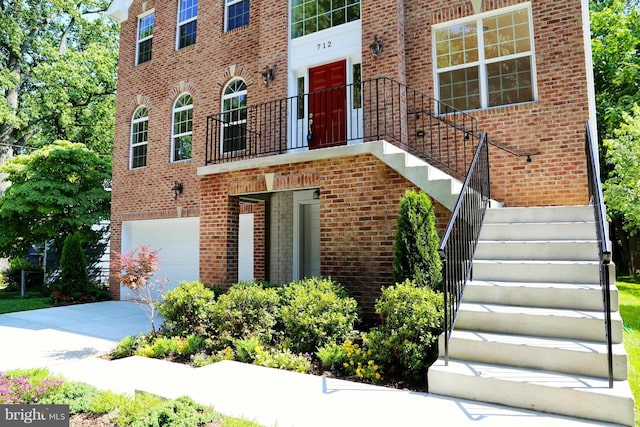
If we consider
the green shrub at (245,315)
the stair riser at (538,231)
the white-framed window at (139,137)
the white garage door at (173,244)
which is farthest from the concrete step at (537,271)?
the white-framed window at (139,137)

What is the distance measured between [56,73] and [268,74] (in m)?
13.4

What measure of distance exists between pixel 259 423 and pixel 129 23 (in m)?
14.0

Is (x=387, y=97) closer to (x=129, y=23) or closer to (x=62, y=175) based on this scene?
(x=129, y=23)

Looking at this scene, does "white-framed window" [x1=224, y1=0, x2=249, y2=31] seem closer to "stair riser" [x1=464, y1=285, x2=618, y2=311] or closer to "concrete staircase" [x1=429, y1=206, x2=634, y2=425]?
"concrete staircase" [x1=429, y1=206, x2=634, y2=425]

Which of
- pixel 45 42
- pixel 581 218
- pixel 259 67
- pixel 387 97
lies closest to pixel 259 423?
pixel 581 218

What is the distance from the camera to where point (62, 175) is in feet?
43.5

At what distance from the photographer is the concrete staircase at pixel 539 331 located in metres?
3.26

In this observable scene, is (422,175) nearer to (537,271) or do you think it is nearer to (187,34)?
(537,271)

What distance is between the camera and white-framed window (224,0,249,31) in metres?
10.8

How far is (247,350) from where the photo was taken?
516cm

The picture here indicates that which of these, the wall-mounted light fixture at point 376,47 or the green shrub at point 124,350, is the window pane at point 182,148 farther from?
the green shrub at point 124,350

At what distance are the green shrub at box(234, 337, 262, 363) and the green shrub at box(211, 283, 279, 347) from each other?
1.07ft

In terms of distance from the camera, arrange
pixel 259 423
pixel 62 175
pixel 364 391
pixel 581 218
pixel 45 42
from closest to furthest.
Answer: pixel 259 423 → pixel 364 391 → pixel 581 218 → pixel 62 175 → pixel 45 42

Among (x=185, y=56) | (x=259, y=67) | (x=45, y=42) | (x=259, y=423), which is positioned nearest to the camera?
(x=259, y=423)
